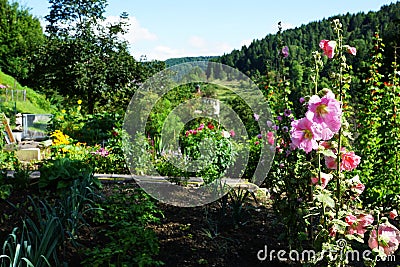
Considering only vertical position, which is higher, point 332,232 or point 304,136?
point 304,136

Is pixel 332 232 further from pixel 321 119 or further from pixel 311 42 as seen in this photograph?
pixel 311 42

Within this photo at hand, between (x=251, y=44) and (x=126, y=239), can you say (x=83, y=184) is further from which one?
(x=251, y=44)

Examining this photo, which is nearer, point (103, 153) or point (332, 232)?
point (332, 232)

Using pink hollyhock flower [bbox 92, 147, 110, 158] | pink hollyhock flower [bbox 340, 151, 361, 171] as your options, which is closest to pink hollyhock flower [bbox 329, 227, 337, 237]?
pink hollyhock flower [bbox 340, 151, 361, 171]

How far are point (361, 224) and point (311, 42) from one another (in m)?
12.1

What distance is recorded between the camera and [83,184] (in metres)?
3.24

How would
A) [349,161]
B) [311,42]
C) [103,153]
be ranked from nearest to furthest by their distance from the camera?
1. [349,161]
2. [103,153]
3. [311,42]

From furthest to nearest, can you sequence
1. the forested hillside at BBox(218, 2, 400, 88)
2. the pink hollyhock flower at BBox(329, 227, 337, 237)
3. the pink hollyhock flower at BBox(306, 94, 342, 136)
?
the forested hillside at BBox(218, 2, 400, 88) < the pink hollyhock flower at BBox(329, 227, 337, 237) < the pink hollyhock flower at BBox(306, 94, 342, 136)

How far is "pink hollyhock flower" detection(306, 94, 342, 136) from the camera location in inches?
63.1

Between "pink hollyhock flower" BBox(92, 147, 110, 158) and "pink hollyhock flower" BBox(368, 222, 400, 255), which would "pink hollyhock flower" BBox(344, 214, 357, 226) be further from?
"pink hollyhock flower" BBox(92, 147, 110, 158)

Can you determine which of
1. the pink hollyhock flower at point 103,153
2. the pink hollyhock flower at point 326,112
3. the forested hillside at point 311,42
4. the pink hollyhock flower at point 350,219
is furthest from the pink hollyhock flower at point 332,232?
the pink hollyhock flower at point 103,153

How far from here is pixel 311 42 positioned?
13.1m

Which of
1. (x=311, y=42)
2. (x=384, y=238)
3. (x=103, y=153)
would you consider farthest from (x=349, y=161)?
(x=311, y=42)

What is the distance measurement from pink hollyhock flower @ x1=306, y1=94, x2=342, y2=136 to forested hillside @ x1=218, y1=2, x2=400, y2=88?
378cm
